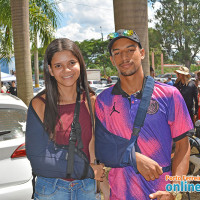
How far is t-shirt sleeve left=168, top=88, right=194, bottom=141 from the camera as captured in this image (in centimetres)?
194

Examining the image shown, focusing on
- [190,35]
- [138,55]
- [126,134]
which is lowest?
[126,134]

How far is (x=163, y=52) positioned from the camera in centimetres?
4597

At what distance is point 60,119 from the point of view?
215 centimetres

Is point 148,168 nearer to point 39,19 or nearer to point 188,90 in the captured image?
point 188,90

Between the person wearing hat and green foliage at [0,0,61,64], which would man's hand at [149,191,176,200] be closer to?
the person wearing hat

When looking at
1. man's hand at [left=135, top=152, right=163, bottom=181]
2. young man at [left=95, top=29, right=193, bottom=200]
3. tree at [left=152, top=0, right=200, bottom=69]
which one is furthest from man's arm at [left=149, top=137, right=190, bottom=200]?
tree at [left=152, top=0, right=200, bottom=69]

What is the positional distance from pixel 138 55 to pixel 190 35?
42482mm

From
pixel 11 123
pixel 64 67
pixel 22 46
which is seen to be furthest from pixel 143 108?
pixel 22 46

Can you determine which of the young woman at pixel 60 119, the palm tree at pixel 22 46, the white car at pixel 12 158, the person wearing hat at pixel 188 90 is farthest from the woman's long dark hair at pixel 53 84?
the person wearing hat at pixel 188 90

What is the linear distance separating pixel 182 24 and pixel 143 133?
142 feet

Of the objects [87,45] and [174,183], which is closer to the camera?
[174,183]

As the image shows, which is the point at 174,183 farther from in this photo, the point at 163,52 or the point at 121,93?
the point at 163,52

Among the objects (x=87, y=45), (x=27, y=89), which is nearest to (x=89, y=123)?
(x=27, y=89)

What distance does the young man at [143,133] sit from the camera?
1927mm
